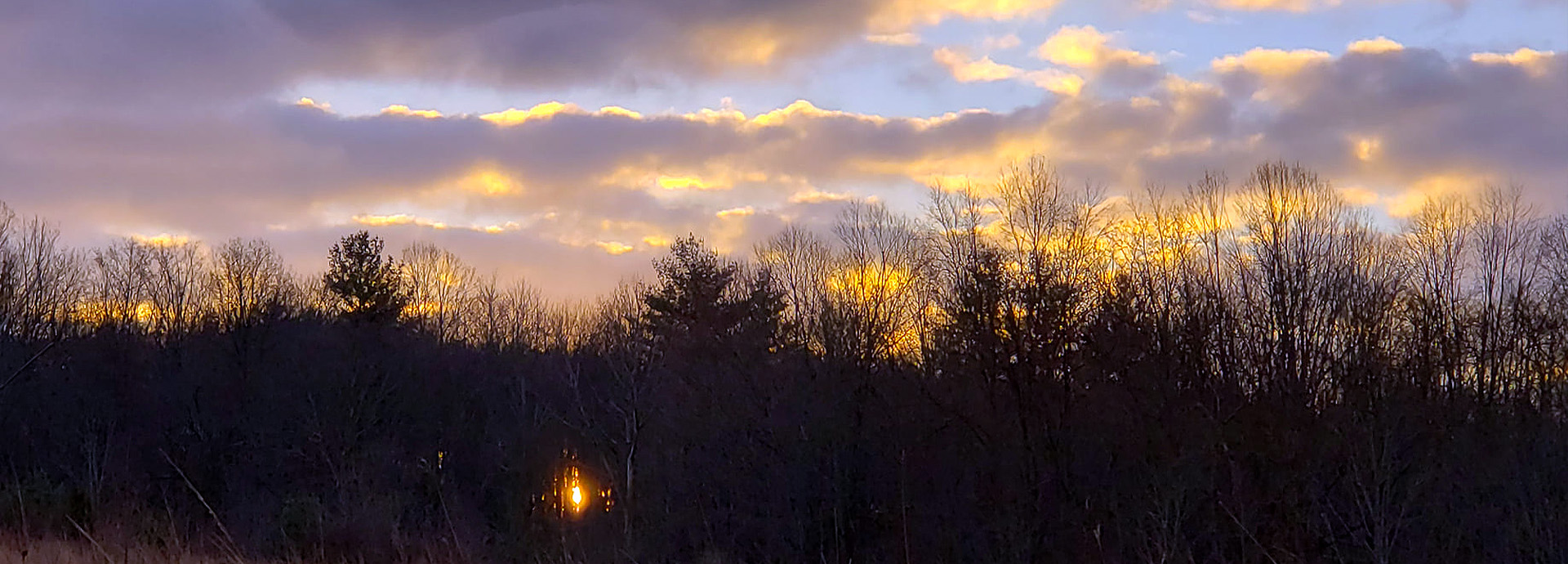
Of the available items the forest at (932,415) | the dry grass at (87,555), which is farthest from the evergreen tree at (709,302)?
the dry grass at (87,555)

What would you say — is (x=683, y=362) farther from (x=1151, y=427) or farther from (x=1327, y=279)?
(x=1327, y=279)

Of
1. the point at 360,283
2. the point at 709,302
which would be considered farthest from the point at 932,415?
the point at 360,283

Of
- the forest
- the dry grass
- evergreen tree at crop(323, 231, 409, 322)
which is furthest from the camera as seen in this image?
evergreen tree at crop(323, 231, 409, 322)

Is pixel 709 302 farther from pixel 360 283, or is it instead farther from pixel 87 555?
pixel 87 555

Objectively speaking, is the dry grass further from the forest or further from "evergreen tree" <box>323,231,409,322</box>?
"evergreen tree" <box>323,231,409,322</box>

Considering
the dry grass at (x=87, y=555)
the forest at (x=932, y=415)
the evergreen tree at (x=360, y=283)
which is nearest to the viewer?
the dry grass at (x=87, y=555)

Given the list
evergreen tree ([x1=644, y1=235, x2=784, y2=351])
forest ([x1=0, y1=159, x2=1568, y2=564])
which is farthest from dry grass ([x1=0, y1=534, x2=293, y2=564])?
evergreen tree ([x1=644, y1=235, x2=784, y2=351])

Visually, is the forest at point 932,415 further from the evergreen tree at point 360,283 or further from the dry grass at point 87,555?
the dry grass at point 87,555

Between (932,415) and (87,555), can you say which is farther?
(932,415)

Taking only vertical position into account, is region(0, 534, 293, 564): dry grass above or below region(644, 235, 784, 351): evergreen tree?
below

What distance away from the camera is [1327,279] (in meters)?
33.8

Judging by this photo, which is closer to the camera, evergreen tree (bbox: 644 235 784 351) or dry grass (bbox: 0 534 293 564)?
dry grass (bbox: 0 534 293 564)

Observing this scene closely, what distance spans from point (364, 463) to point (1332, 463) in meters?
27.1

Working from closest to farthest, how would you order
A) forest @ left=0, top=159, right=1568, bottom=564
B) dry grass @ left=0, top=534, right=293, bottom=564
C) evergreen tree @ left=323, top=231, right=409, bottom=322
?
1. dry grass @ left=0, top=534, right=293, bottom=564
2. forest @ left=0, top=159, right=1568, bottom=564
3. evergreen tree @ left=323, top=231, right=409, bottom=322
